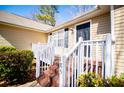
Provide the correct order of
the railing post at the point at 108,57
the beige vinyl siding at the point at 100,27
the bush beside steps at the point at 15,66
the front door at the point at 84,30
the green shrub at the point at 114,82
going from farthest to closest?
1. the front door at the point at 84,30
2. the beige vinyl siding at the point at 100,27
3. the bush beside steps at the point at 15,66
4. the railing post at the point at 108,57
5. the green shrub at the point at 114,82

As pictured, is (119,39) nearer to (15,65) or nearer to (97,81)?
(97,81)

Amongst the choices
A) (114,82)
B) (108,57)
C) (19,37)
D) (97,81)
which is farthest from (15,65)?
(114,82)

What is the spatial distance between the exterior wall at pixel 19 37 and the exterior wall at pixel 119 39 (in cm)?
405

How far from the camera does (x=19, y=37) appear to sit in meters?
7.91

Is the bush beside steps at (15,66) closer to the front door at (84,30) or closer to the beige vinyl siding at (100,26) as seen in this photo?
the front door at (84,30)

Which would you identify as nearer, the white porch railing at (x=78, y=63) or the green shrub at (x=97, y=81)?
the green shrub at (x=97, y=81)

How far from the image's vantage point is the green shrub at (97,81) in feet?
11.4

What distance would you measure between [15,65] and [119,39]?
3.29m

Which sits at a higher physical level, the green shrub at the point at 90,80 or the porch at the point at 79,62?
the porch at the point at 79,62

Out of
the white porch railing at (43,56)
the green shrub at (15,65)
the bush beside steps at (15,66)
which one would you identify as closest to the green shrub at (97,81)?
the white porch railing at (43,56)

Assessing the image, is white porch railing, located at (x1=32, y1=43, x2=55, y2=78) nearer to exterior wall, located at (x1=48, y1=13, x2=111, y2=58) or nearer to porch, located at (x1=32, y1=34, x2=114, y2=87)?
exterior wall, located at (x1=48, y1=13, x2=111, y2=58)

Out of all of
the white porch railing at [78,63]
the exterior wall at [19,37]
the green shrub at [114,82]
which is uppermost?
the exterior wall at [19,37]

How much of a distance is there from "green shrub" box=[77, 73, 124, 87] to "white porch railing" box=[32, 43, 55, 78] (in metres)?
2.33
